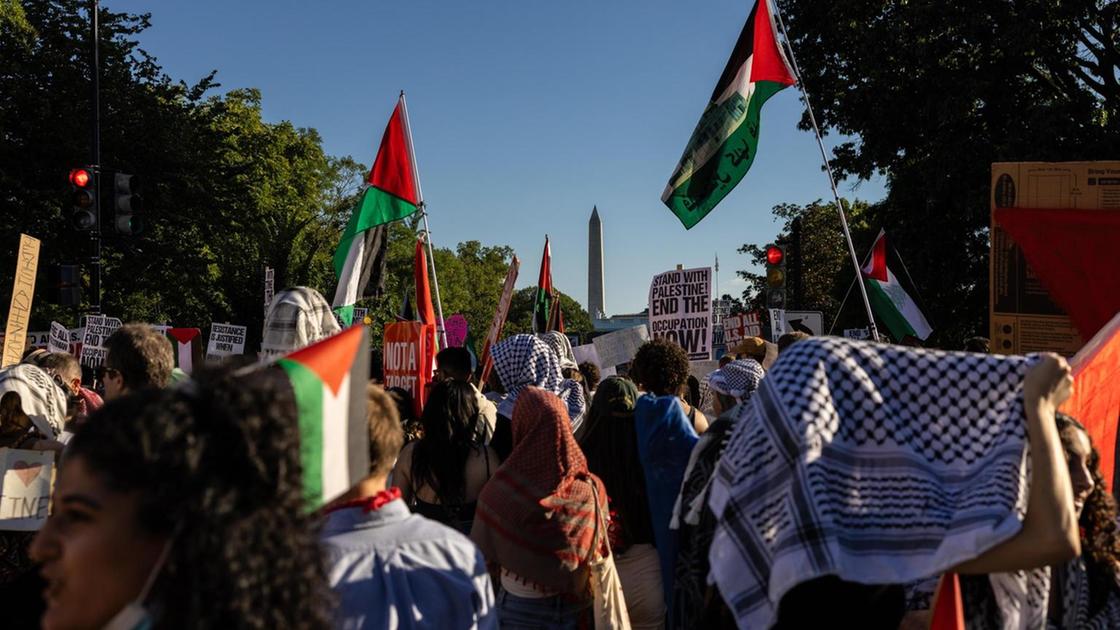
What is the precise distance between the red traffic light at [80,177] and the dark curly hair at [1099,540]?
13.6 m

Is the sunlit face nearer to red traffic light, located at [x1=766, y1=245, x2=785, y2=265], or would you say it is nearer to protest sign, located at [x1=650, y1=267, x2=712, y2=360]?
protest sign, located at [x1=650, y1=267, x2=712, y2=360]

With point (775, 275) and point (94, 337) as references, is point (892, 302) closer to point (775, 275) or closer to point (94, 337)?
point (775, 275)

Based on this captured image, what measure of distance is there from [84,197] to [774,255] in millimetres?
10412

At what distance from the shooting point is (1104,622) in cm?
277

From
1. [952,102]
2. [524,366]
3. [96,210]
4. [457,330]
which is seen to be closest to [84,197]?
[96,210]

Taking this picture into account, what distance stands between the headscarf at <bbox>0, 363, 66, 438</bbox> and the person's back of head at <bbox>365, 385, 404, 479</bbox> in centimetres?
245

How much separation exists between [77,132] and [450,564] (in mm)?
27114

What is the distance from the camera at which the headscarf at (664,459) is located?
502 centimetres

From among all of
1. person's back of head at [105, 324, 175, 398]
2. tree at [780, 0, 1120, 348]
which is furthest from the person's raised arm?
tree at [780, 0, 1120, 348]

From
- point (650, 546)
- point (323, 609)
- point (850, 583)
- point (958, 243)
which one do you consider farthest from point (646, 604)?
point (958, 243)

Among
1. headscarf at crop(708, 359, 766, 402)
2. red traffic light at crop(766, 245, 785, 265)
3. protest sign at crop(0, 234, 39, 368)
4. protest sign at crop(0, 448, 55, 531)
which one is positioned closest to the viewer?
protest sign at crop(0, 448, 55, 531)

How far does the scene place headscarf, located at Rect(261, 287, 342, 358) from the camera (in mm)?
4000

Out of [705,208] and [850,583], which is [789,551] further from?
[705,208]

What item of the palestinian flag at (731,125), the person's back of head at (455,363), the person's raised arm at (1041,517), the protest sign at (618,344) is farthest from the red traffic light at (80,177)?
the person's raised arm at (1041,517)
